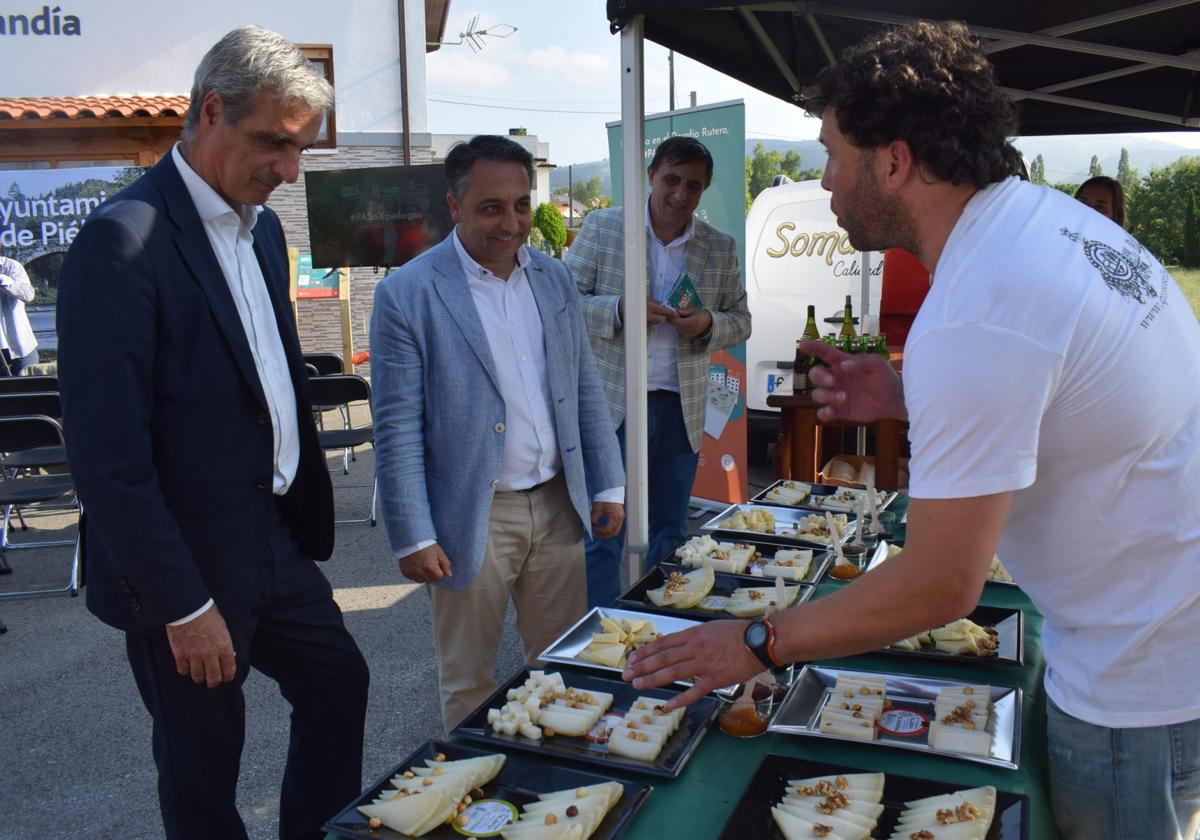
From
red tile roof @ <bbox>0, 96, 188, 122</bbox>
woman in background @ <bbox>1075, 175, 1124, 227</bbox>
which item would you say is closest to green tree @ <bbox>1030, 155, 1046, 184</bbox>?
woman in background @ <bbox>1075, 175, 1124, 227</bbox>

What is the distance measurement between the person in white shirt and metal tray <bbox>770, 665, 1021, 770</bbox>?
28.0ft

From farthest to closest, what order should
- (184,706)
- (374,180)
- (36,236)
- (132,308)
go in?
(36,236), (374,180), (184,706), (132,308)

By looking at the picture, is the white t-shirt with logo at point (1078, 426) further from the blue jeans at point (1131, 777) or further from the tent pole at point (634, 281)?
the tent pole at point (634, 281)

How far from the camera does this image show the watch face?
4.68ft

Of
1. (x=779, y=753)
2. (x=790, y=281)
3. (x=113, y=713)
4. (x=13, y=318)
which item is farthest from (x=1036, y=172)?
(x=779, y=753)

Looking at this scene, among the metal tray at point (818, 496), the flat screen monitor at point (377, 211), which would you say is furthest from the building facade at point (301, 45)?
the metal tray at point (818, 496)

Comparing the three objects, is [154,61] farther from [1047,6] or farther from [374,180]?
[1047,6]

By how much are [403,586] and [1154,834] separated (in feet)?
14.5

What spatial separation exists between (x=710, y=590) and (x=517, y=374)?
0.79 metres

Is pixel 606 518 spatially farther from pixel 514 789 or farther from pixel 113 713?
pixel 113 713

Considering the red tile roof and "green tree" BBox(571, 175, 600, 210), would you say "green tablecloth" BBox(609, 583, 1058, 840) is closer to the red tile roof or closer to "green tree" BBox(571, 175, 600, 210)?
the red tile roof

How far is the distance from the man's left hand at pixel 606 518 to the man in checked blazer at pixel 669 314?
786 mm

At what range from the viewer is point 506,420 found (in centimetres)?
254

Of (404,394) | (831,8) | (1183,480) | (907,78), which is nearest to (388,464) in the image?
(404,394)
